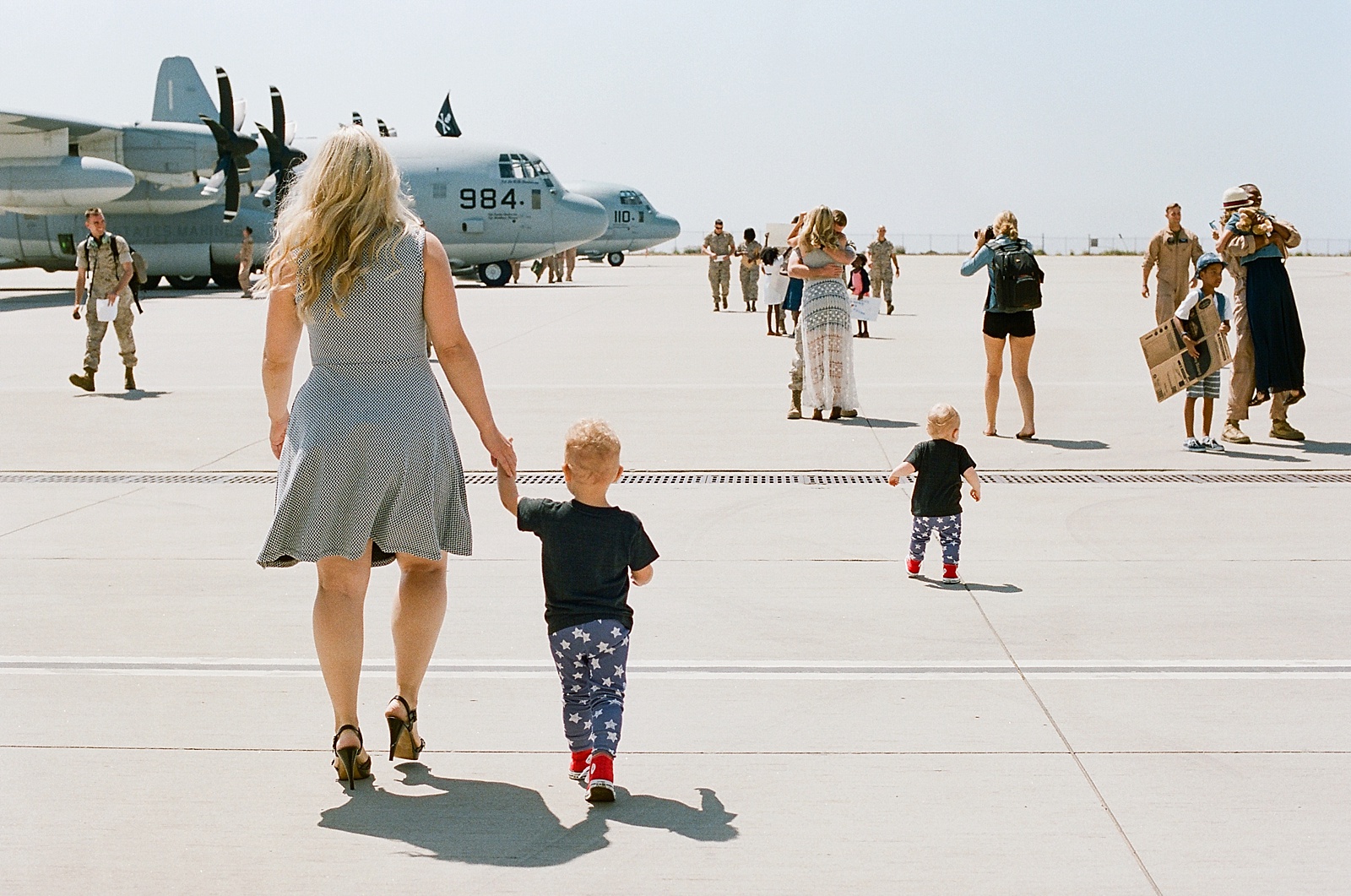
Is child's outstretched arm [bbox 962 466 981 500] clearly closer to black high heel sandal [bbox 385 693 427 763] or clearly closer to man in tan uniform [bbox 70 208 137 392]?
black high heel sandal [bbox 385 693 427 763]

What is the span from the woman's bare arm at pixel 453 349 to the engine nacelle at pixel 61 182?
31721mm

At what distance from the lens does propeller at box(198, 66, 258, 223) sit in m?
36.4

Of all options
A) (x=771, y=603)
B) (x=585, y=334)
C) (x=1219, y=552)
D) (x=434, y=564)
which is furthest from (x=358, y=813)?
(x=585, y=334)

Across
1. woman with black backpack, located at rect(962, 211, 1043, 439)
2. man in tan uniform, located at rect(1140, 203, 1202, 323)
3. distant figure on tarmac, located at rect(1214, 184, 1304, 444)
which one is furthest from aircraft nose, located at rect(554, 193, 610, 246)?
distant figure on tarmac, located at rect(1214, 184, 1304, 444)

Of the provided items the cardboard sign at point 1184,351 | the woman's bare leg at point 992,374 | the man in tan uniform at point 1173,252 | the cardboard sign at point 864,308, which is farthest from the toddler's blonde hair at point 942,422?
the man in tan uniform at point 1173,252

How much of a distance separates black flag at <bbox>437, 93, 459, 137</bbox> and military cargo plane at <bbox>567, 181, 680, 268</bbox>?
8.41 metres

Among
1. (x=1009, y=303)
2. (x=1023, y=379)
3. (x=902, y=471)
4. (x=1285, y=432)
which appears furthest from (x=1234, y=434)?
(x=902, y=471)

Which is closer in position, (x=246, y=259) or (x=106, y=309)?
(x=106, y=309)

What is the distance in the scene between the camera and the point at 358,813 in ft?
13.5

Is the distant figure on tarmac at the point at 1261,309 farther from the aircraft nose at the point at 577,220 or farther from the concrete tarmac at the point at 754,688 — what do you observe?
the aircraft nose at the point at 577,220

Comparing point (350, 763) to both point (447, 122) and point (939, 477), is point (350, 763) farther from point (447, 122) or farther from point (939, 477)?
point (447, 122)

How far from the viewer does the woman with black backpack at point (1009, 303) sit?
11297 millimetres

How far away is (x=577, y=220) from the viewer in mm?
39062

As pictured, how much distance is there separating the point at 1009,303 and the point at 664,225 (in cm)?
4608
